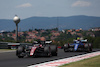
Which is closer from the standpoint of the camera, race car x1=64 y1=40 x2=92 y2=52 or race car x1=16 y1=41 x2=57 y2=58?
race car x1=16 y1=41 x2=57 y2=58

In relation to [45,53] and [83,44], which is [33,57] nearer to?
[45,53]

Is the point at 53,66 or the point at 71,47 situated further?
the point at 71,47

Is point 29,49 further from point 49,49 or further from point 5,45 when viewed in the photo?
point 5,45

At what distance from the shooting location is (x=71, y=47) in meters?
26.3

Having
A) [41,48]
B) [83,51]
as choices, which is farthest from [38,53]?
[83,51]

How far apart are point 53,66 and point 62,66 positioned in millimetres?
409

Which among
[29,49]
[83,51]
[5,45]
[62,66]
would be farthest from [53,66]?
[5,45]

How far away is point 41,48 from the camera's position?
60.9 ft

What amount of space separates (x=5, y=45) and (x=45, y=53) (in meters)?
19.3

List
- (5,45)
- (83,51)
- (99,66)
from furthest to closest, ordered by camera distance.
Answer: (5,45) < (83,51) < (99,66)

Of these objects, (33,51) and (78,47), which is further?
(78,47)

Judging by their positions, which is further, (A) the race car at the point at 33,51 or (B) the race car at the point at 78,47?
(B) the race car at the point at 78,47

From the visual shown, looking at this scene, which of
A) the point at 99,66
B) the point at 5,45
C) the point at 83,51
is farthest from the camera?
the point at 5,45

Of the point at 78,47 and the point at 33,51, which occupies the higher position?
the point at 33,51
